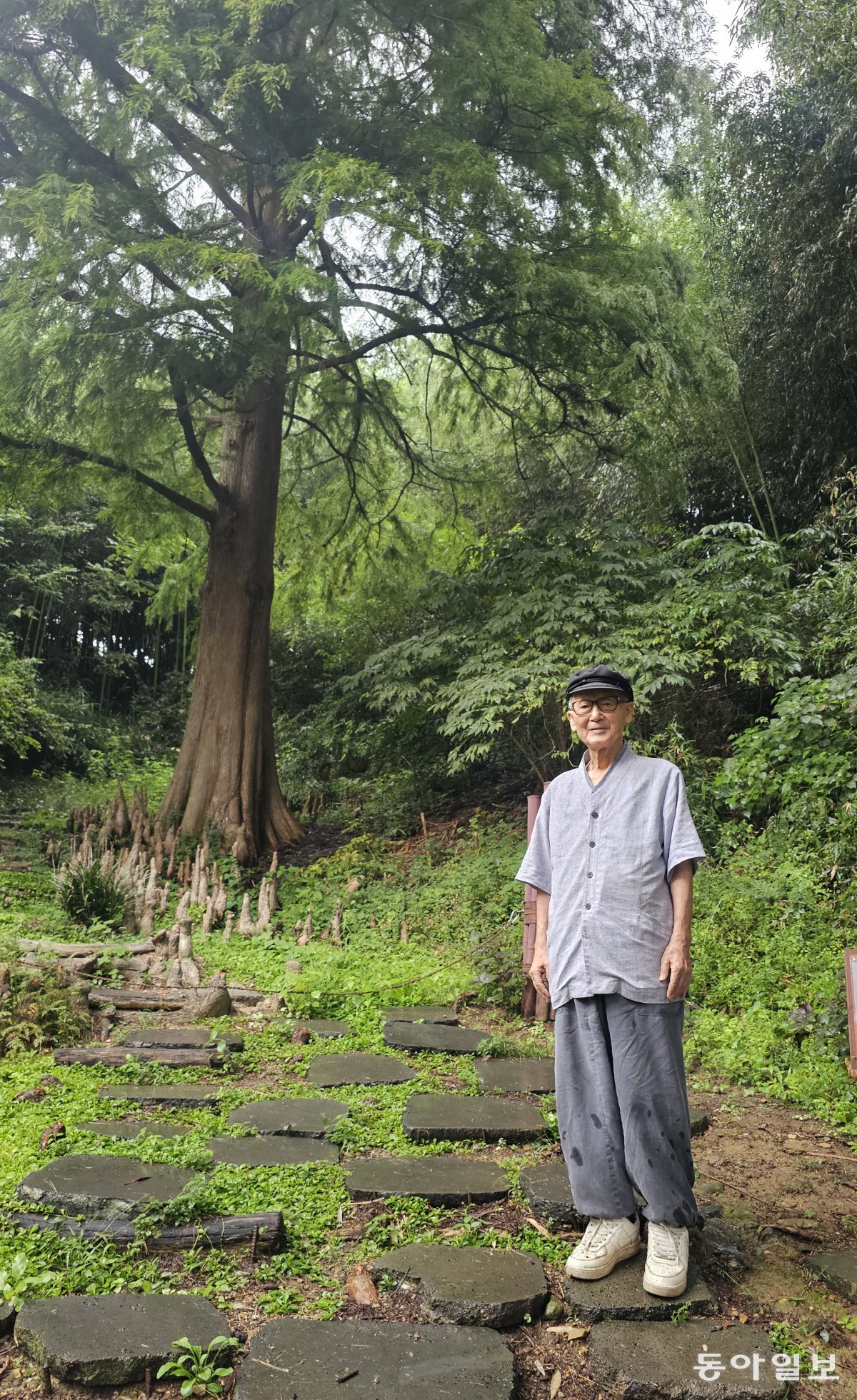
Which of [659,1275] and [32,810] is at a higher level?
[32,810]

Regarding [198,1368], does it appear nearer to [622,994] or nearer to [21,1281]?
[21,1281]

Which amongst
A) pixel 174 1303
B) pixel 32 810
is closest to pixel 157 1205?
pixel 174 1303

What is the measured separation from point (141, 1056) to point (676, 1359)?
2.64 metres

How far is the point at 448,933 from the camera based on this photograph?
263 inches

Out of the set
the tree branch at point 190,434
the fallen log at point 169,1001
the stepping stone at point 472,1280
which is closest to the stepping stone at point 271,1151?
the stepping stone at point 472,1280

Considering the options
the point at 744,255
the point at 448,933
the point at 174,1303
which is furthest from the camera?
the point at 744,255

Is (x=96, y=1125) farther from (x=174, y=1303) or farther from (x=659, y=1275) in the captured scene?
(x=659, y=1275)

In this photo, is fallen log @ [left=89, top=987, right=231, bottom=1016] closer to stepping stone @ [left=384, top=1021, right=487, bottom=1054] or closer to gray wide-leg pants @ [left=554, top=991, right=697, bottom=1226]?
stepping stone @ [left=384, top=1021, right=487, bottom=1054]

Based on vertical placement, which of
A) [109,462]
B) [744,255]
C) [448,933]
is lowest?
[448,933]

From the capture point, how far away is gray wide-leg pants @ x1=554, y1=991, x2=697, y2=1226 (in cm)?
243

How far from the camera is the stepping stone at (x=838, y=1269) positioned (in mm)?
2432

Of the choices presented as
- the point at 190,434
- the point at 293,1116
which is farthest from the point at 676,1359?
the point at 190,434

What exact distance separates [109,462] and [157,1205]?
7092 mm

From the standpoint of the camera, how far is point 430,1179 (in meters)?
2.97
